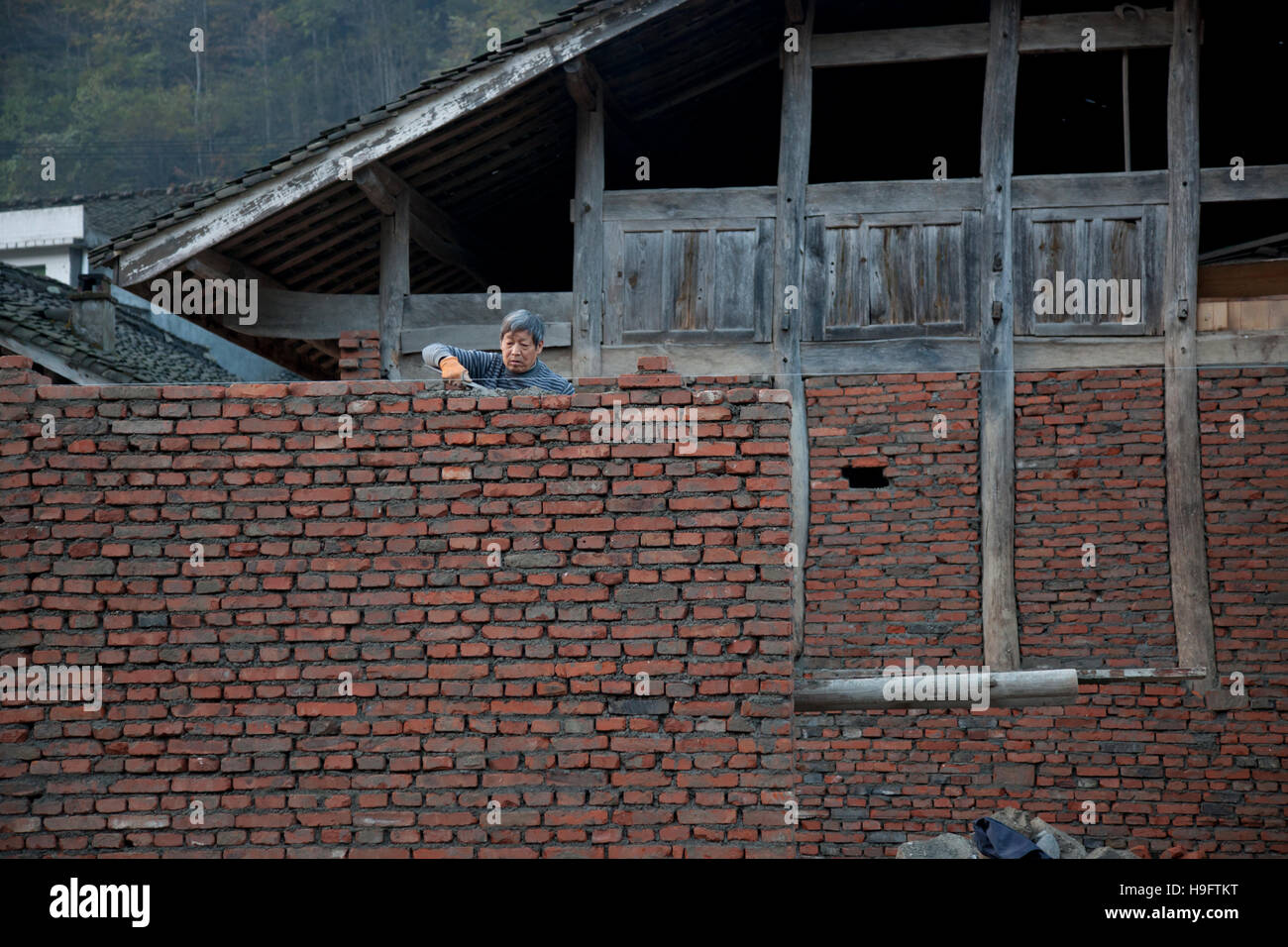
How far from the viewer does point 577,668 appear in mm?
6133

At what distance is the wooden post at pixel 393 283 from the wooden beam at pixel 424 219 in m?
0.10

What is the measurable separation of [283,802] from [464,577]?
50.2 inches

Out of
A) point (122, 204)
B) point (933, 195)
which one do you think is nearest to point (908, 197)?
point (933, 195)

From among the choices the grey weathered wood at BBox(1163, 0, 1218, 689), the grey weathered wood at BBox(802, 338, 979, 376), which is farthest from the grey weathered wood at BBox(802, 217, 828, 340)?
the grey weathered wood at BBox(1163, 0, 1218, 689)

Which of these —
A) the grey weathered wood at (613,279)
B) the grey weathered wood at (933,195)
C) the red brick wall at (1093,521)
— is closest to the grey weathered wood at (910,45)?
the grey weathered wood at (933,195)

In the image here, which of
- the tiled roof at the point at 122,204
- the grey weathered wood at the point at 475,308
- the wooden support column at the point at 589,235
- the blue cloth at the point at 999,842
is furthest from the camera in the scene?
the tiled roof at the point at 122,204

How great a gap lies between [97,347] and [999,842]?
10501mm

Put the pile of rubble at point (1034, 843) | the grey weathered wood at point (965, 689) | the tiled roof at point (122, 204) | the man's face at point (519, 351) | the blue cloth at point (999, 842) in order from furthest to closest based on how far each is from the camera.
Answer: the tiled roof at point (122, 204) → the pile of rubble at point (1034, 843) → the blue cloth at point (999, 842) → the grey weathered wood at point (965, 689) → the man's face at point (519, 351)

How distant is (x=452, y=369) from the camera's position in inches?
262

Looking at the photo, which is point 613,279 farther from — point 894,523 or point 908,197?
point 894,523

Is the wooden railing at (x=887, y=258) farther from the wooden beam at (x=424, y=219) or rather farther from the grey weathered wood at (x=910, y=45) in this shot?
the wooden beam at (x=424, y=219)

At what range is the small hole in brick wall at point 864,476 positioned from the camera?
10.5 meters
